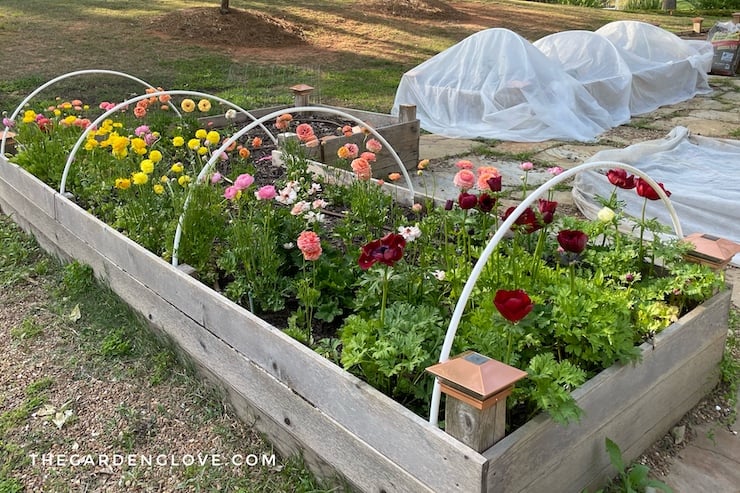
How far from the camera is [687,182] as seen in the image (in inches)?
175

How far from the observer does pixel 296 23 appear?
40.5ft

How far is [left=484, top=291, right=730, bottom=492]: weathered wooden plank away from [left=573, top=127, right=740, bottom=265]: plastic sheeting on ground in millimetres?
1303

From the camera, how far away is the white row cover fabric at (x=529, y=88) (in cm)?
600

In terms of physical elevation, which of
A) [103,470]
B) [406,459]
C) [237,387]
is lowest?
[103,470]

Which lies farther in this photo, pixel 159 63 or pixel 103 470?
A: pixel 159 63

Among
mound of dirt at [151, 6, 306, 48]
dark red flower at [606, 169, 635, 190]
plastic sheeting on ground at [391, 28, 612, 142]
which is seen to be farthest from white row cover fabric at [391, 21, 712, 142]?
mound of dirt at [151, 6, 306, 48]

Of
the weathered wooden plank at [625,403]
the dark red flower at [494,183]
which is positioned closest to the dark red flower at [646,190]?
the weathered wooden plank at [625,403]

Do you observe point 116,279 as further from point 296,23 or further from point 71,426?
point 296,23

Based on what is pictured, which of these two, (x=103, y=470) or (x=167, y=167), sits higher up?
(x=167, y=167)

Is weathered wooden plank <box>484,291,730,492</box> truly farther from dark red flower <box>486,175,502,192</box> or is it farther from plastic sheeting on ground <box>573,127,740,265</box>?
plastic sheeting on ground <box>573,127,740,265</box>

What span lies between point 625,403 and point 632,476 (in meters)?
0.21

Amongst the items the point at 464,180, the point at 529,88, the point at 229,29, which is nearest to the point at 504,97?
the point at 529,88

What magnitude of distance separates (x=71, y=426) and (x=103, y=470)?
0.30 meters

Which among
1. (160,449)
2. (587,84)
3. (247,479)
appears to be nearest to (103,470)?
(160,449)
